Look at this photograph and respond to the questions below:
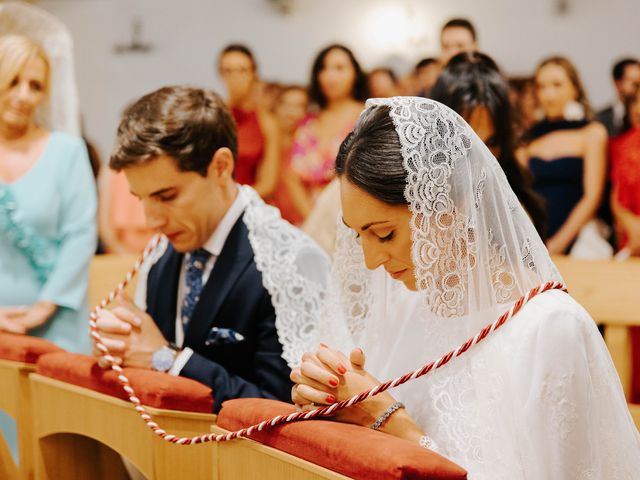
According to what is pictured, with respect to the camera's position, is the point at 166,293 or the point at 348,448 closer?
the point at 348,448

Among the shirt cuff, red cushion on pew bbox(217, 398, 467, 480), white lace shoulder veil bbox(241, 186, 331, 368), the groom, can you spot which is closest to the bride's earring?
white lace shoulder veil bbox(241, 186, 331, 368)

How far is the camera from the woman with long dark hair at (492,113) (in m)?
3.04

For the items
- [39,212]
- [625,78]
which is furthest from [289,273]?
[625,78]

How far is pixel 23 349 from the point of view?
101 inches

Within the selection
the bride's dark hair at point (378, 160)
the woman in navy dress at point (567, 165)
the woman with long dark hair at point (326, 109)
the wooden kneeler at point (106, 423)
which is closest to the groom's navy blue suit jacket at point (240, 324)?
the wooden kneeler at point (106, 423)

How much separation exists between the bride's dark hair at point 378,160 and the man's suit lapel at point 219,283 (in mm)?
682

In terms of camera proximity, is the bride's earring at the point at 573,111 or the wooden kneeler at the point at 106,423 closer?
the wooden kneeler at the point at 106,423

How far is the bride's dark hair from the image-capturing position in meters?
1.84

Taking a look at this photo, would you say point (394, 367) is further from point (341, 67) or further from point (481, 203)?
point (341, 67)

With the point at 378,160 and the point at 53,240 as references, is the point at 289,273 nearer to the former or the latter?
the point at 378,160

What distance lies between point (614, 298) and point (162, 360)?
1.29 metres

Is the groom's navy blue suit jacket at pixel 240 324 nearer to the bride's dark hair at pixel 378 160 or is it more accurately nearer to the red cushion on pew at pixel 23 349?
the red cushion on pew at pixel 23 349

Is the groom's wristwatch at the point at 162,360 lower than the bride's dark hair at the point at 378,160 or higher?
lower

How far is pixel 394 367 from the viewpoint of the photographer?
2.18m
